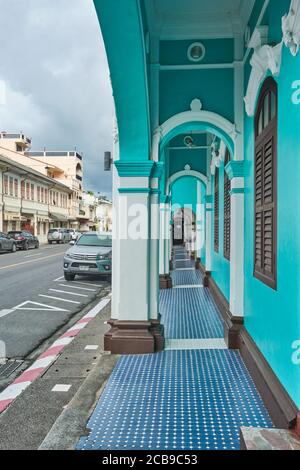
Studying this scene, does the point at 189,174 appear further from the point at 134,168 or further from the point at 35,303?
the point at 134,168

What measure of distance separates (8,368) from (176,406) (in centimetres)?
222

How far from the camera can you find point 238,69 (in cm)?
528

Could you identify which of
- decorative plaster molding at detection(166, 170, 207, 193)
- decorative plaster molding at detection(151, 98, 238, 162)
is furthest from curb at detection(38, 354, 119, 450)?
decorative plaster molding at detection(166, 170, 207, 193)

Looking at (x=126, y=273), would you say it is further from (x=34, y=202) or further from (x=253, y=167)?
(x=34, y=202)

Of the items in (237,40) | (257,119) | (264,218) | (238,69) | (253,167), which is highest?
(237,40)

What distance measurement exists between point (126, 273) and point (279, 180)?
97.7 inches

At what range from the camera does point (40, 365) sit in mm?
4531

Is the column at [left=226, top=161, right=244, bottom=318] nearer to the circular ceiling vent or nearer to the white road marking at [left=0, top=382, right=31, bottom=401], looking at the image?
the circular ceiling vent

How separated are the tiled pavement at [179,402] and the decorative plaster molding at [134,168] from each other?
2395 millimetres

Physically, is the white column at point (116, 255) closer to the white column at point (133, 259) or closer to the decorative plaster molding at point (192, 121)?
the white column at point (133, 259)

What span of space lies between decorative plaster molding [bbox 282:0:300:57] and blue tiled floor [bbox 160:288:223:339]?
4.03m

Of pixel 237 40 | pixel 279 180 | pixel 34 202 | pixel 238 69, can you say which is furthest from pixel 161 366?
pixel 34 202
